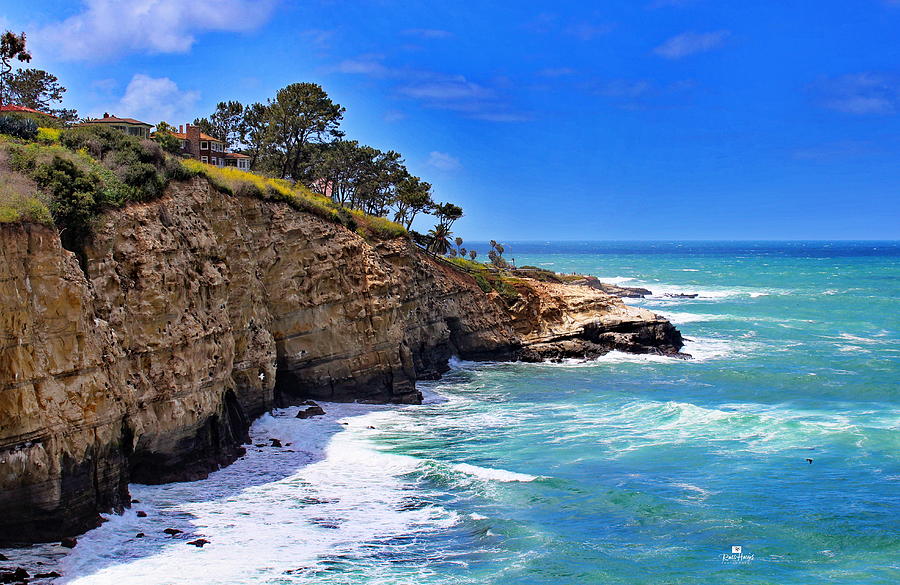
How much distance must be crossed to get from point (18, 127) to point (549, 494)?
23.0 m

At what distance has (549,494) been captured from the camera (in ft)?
85.0

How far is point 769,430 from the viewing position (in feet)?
114

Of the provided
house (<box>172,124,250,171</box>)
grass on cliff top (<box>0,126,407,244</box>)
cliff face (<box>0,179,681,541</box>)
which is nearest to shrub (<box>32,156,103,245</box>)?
grass on cliff top (<box>0,126,407,244</box>)

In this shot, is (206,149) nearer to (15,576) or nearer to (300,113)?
(300,113)

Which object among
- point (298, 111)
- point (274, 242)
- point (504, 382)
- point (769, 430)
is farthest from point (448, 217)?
point (769, 430)

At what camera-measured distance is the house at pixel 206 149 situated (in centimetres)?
5425

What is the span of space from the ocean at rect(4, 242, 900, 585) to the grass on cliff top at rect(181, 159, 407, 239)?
904cm

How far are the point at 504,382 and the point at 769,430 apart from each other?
48.5ft

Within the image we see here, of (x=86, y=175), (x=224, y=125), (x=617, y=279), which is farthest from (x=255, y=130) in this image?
(x=617, y=279)

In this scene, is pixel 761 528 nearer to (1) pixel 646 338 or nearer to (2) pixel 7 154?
(2) pixel 7 154

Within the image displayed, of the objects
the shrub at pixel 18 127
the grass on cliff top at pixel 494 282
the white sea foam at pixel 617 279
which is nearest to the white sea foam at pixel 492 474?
the shrub at pixel 18 127

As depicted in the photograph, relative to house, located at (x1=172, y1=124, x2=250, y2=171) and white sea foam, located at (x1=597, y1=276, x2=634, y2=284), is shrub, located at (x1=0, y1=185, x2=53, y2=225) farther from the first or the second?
white sea foam, located at (x1=597, y1=276, x2=634, y2=284)

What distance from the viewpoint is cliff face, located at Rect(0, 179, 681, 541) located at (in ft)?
66.7

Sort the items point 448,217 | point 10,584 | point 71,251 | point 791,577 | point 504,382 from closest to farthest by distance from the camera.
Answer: point 10,584 < point 791,577 < point 71,251 < point 504,382 < point 448,217
